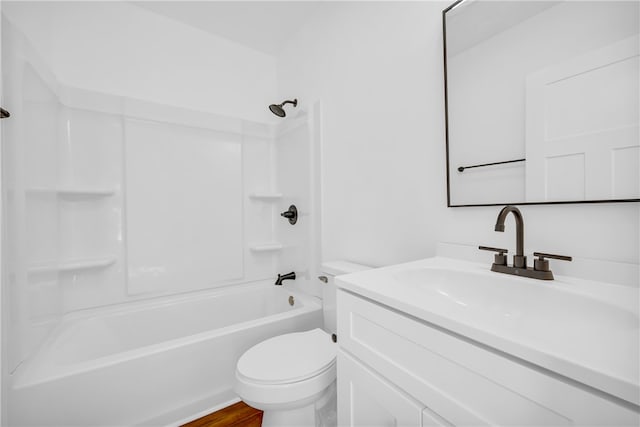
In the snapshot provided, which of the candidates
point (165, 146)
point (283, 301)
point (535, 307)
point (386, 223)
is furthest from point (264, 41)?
point (535, 307)

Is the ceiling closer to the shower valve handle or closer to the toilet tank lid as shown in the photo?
the shower valve handle

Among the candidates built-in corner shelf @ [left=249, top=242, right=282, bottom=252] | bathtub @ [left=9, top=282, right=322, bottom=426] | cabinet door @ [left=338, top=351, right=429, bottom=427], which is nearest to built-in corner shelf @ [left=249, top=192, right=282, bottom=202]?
built-in corner shelf @ [left=249, top=242, right=282, bottom=252]

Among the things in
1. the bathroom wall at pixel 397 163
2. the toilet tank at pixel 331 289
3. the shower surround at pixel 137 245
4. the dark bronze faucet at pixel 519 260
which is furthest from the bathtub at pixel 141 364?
the dark bronze faucet at pixel 519 260

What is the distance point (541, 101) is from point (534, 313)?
633mm

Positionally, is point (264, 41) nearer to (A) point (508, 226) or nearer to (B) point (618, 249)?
(A) point (508, 226)

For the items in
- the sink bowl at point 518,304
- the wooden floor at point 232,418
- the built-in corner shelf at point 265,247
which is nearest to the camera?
the sink bowl at point 518,304

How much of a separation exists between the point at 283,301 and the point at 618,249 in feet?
5.97

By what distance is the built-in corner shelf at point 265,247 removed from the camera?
2.17 meters

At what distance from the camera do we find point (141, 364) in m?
1.16

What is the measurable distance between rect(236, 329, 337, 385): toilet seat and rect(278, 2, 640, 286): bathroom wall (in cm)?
50

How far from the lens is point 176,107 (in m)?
1.89

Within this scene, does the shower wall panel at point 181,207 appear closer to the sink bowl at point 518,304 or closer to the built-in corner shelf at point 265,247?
the built-in corner shelf at point 265,247

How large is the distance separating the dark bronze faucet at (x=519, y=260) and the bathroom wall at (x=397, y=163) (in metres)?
0.10

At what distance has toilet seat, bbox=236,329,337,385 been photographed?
1.00 metres
